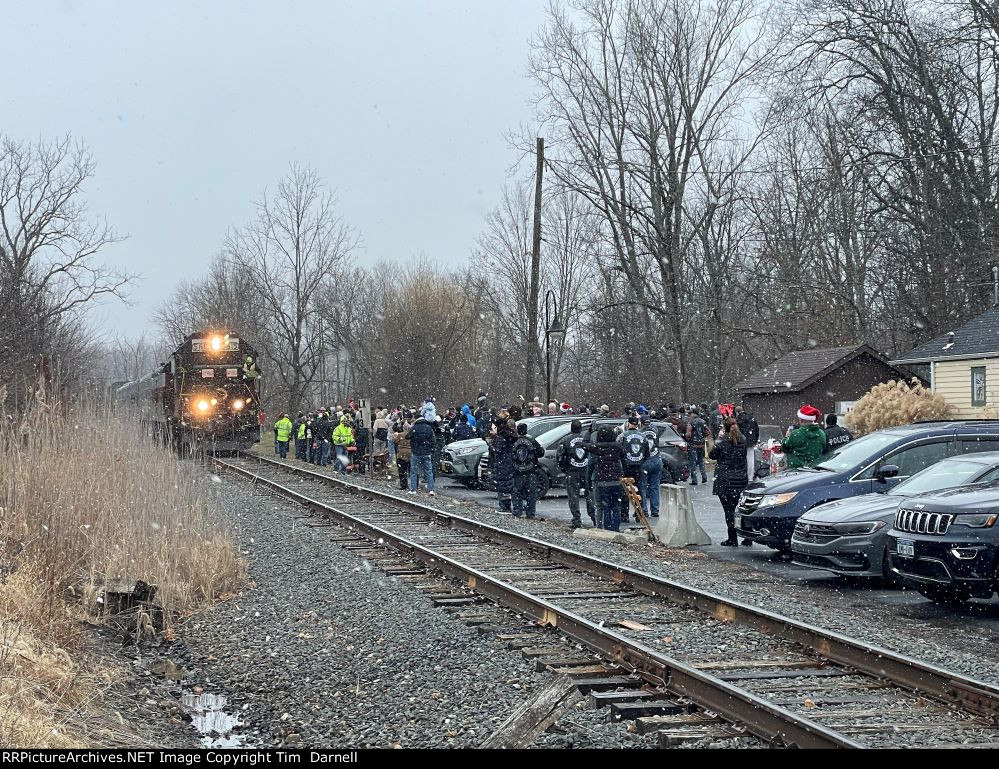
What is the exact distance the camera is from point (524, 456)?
17750 mm

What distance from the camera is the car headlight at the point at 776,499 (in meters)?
13.3

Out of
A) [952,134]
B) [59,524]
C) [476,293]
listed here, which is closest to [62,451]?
[59,524]

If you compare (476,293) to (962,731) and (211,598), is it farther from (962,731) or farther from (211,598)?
(962,731)

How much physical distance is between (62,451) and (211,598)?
7.48 feet

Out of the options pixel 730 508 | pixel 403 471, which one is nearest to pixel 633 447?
pixel 730 508

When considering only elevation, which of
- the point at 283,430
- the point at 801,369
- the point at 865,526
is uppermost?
the point at 801,369

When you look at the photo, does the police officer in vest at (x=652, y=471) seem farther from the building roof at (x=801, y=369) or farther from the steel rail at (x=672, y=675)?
the building roof at (x=801, y=369)

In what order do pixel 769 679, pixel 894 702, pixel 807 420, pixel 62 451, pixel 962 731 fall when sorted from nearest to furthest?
pixel 962 731 < pixel 894 702 < pixel 769 679 < pixel 62 451 < pixel 807 420

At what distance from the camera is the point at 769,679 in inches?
288

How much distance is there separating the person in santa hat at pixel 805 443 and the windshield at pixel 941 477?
3.69 meters

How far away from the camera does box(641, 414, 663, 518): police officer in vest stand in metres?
17.3

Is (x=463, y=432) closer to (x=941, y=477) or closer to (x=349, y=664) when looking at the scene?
(x=941, y=477)

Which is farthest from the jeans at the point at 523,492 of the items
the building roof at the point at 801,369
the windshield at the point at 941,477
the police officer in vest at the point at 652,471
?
the building roof at the point at 801,369

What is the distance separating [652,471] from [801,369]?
1926cm
